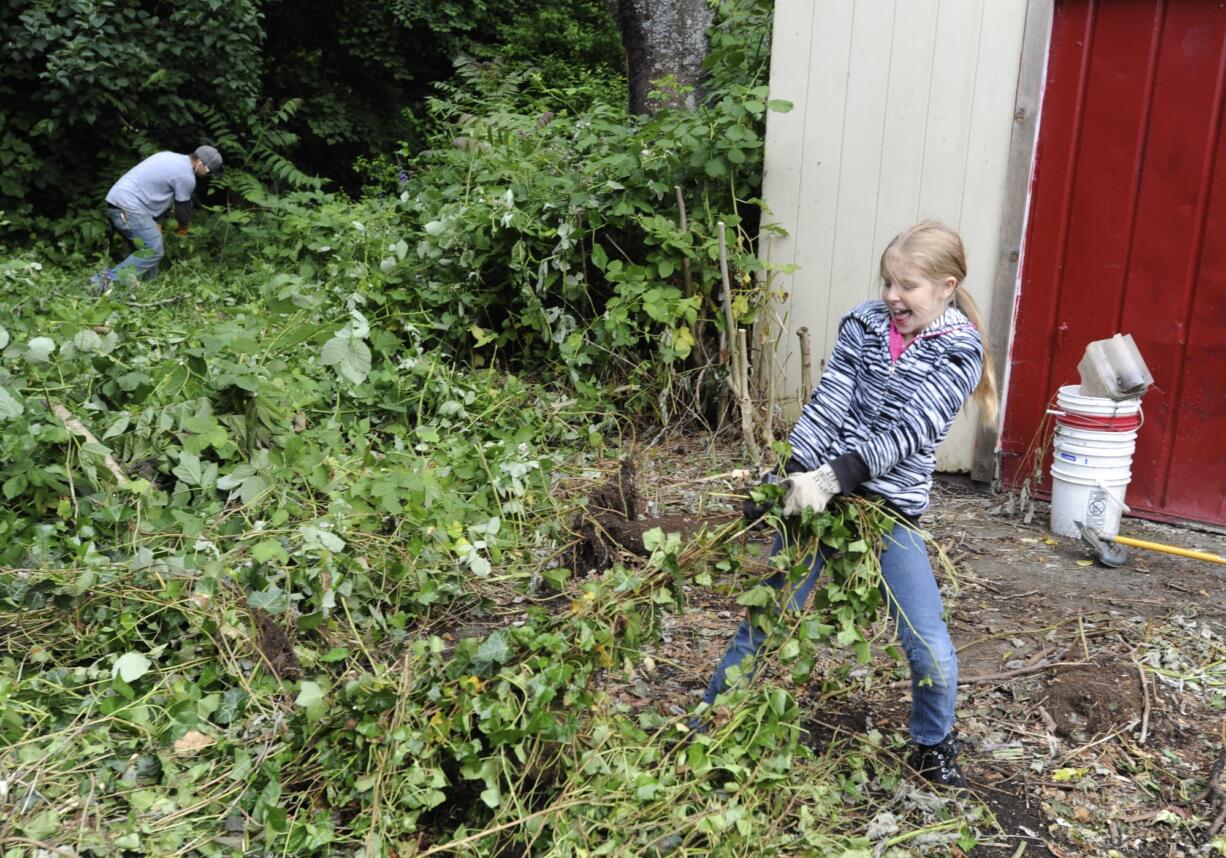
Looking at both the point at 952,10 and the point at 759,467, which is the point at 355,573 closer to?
the point at 759,467

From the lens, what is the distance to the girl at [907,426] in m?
2.83

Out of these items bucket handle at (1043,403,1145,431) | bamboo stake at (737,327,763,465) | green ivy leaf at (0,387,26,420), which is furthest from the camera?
bamboo stake at (737,327,763,465)

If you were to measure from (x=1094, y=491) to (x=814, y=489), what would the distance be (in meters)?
2.72

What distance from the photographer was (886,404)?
9.57 feet

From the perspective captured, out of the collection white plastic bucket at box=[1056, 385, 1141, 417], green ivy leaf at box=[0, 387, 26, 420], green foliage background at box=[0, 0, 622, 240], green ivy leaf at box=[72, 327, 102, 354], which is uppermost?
green foliage background at box=[0, 0, 622, 240]

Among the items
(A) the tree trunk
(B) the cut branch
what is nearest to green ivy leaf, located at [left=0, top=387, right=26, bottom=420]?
(B) the cut branch

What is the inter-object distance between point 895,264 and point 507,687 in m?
1.46

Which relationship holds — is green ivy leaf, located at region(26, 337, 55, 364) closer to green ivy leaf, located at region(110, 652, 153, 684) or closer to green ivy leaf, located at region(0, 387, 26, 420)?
green ivy leaf, located at region(0, 387, 26, 420)

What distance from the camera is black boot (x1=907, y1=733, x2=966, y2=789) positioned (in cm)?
306

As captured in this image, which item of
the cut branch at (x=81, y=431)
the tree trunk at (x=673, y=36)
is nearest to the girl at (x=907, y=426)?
the cut branch at (x=81, y=431)

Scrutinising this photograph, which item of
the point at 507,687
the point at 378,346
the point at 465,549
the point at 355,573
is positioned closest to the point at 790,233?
the point at 378,346

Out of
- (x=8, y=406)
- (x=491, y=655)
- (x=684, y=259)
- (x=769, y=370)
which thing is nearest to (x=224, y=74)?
(x=684, y=259)

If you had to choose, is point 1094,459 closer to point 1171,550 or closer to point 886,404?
point 1171,550

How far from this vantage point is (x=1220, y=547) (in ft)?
16.2
